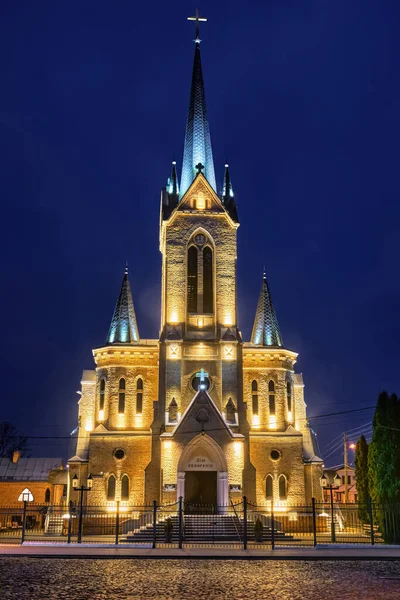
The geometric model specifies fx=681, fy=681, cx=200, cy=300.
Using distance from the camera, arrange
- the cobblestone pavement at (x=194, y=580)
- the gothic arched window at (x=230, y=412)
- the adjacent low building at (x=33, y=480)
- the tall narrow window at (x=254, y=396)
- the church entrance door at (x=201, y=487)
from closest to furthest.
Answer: the cobblestone pavement at (x=194, y=580), the church entrance door at (x=201, y=487), the gothic arched window at (x=230, y=412), the tall narrow window at (x=254, y=396), the adjacent low building at (x=33, y=480)

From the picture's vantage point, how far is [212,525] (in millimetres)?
36812

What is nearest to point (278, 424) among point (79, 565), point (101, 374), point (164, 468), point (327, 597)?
point (164, 468)

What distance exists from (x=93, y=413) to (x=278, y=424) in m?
13.4

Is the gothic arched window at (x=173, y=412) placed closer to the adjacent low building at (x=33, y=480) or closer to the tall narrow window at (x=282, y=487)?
the tall narrow window at (x=282, y=487)

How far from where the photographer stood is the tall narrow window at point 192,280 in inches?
1906

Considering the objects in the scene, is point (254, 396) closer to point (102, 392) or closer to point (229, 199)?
point (102, 392)

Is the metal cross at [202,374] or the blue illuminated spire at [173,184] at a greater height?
the blue illuminated spire at [173,184]

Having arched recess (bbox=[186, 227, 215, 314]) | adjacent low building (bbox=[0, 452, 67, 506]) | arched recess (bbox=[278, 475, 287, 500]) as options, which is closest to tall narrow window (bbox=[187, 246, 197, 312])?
arched recess (bbox=[186, 227, 215, 314])

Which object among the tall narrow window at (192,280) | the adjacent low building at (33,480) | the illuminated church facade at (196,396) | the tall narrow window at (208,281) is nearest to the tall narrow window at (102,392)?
the illuminated church facade at (196,396)

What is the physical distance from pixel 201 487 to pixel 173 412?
5.32 m

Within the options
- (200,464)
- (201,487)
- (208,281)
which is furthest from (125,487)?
(208,281)

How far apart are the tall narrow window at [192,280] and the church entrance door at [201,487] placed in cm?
1137

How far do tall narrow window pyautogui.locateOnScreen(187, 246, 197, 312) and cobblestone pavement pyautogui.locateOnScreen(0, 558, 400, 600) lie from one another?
85.0 feet

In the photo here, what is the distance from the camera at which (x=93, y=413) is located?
49.3 metres
